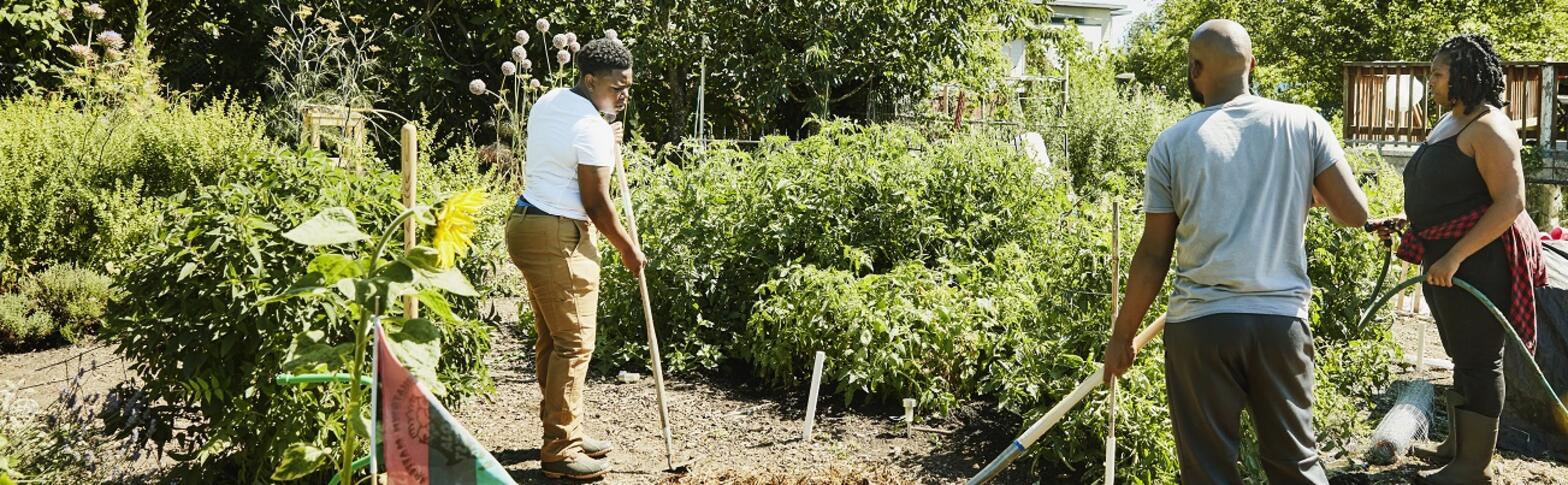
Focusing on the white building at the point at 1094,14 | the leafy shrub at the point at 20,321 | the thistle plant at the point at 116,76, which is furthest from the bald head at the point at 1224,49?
the white building at the point at 1094,14

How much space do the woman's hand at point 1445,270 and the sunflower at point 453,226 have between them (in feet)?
10.3

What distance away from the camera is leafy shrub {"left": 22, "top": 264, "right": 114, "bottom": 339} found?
608 cm

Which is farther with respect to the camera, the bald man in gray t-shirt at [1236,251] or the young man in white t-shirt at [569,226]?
the young man in white t-shirt at [569,226]

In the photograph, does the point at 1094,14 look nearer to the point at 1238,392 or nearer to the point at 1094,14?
the point at 1094,14

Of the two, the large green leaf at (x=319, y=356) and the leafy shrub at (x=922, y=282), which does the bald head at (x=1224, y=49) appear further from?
the large green leaf at (x=319, y=356)

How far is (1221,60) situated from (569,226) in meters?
2.07

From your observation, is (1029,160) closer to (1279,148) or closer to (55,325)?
(1279,148)

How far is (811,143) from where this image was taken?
20.7 feet

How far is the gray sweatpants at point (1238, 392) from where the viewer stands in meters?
2.93

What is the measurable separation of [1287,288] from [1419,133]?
13.0 meters

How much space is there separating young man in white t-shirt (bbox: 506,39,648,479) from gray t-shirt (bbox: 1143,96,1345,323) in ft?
5.94

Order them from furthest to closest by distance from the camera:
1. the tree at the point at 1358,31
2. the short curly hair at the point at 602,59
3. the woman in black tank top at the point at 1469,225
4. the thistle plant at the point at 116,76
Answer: the tree at the point at 1358,31, the thistle plant at the point at 116,76, the short curly hair at the point at 602,59, the woman in black tank top at the point at 1469,225

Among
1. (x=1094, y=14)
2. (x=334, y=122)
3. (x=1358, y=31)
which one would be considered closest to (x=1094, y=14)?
(x=1094, y=14)

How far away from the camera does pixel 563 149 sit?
12.8ft
